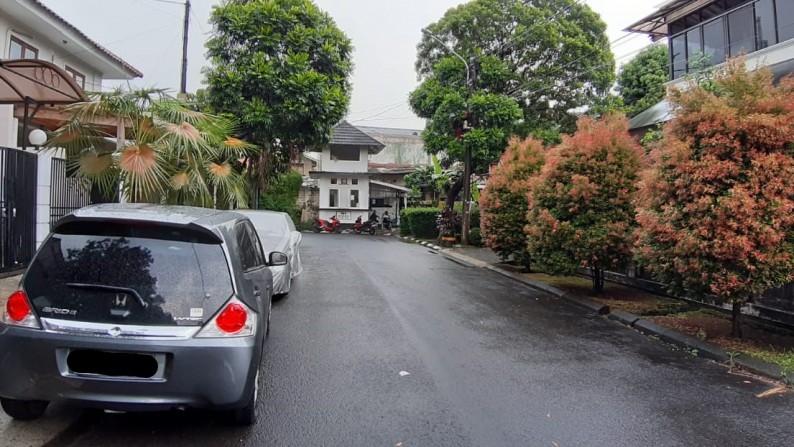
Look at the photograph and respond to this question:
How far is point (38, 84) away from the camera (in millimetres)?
8891

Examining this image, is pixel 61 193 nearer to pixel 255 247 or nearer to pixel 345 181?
pixel 255 247

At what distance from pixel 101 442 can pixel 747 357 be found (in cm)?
645

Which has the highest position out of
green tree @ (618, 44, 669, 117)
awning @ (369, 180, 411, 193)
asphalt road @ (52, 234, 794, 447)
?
green tree @ (618, 44, 669, 117)

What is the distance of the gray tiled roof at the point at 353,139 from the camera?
35.4 meters

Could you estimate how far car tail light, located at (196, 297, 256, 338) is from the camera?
3.26 meters

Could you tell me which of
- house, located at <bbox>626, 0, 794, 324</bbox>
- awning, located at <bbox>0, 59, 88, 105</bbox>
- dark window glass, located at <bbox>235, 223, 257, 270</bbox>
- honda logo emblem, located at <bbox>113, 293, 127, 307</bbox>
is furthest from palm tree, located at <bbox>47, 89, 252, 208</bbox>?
house, located at <bbox>626, 0, 794, 324</bbox>

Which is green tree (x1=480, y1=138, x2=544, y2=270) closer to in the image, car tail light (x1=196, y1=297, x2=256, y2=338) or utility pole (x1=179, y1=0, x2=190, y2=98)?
car tail light (x1=196, y1=297, x2=256, y2=338)

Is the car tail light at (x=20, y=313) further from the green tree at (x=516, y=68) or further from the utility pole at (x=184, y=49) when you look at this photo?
the green tree at (x=516, y=68)

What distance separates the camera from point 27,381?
311cm

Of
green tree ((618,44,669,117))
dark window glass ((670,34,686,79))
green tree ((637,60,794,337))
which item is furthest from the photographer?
Answer: green tree ((618,44,669,117))

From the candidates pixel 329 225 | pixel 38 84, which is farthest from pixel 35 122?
pixel 329 225

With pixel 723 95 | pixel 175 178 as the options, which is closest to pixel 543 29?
pixel 723 95

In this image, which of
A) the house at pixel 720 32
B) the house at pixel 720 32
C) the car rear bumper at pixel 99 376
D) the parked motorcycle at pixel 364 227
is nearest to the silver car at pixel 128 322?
the car rear bumper at pixel 99 376

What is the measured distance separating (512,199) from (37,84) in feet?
34.0
